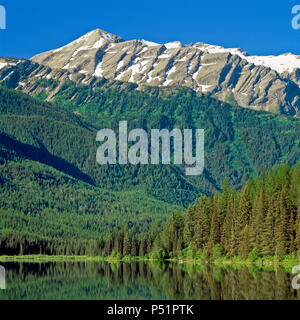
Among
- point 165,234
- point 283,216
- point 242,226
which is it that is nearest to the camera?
point 283,216

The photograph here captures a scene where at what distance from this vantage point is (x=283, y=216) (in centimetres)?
11638

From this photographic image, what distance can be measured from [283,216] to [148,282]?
38704 mm

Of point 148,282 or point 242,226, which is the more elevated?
point 242,226
